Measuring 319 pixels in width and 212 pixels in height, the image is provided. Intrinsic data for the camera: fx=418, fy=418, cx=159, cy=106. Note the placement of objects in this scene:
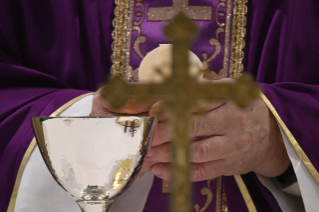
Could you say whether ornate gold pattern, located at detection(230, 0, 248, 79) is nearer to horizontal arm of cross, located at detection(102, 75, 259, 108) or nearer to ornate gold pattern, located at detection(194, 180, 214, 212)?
ornate gold pattern, located at detection(194, 180, 214, 212)

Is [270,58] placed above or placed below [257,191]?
above

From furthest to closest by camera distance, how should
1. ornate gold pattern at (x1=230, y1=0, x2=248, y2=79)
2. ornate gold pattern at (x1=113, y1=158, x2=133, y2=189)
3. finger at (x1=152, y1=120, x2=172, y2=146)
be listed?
ornate gold pattern at (x1=230, y1=0, x2=248, y2=79) < finger at (x1=152, y1=120, x2=172, y2=146) < ornate gold pattern at (x1=113, y1=158, x2=133, y2=189)

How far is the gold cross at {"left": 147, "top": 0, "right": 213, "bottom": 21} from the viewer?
1.07 metres

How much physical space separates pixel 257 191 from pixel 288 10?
438 millimetres

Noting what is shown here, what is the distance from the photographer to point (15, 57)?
1.08 meters

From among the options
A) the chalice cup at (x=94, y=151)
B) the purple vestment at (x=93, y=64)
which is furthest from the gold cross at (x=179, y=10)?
the chalice cup at (x=94, y=151)

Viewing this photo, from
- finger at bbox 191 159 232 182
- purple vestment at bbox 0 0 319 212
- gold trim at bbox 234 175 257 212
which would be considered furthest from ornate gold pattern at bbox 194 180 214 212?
finger at bbox 191 159 232 182

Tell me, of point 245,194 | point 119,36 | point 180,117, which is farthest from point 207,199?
point 180,117

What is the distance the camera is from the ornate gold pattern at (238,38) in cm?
102

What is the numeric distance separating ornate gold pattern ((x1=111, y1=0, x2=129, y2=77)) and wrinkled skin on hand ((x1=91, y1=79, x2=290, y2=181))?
41cm

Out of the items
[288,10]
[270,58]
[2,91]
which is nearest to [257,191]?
[270,58]

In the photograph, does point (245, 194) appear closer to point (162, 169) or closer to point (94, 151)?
point (162, 169)

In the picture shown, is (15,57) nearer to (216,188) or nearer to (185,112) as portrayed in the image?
(216,188)

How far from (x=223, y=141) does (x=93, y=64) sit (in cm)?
54
